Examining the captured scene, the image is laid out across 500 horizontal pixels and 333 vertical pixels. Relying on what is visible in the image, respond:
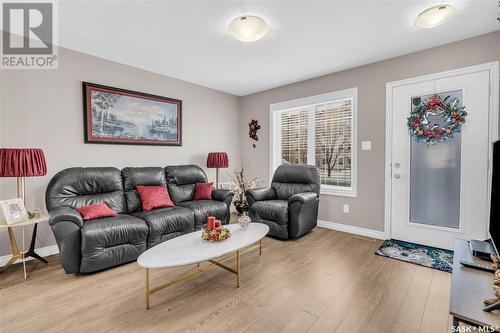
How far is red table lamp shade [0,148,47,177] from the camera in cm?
220

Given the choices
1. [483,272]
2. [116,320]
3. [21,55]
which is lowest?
[116,320]

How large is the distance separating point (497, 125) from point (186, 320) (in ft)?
11.7

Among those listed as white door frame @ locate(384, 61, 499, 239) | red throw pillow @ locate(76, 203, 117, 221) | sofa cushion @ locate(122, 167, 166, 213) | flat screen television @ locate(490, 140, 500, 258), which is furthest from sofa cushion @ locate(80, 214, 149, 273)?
white door frame @ locate(384, 61, 499, 239)

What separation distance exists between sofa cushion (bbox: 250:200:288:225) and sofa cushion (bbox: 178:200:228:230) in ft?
1.50

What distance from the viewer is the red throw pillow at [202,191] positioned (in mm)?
3654

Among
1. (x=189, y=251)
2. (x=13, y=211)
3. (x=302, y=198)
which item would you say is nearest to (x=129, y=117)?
(x=13, y=211)

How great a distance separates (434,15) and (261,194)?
9.32ft

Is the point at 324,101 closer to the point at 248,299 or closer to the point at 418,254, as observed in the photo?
the point at 418,254

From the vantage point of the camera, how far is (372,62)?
332 cm

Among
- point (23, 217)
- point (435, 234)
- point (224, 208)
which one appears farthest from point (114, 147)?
point (435, 234)

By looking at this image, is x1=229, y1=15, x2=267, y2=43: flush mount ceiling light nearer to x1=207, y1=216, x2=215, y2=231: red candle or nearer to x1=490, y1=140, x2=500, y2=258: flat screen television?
x1=207, y1=216, x2=215, y2=231: red candle

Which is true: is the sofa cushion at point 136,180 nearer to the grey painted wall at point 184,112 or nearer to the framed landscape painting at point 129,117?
the grey painted wall at point 184,112

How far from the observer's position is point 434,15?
6.90 feet

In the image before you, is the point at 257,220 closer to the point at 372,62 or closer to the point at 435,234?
the point at 435,234
